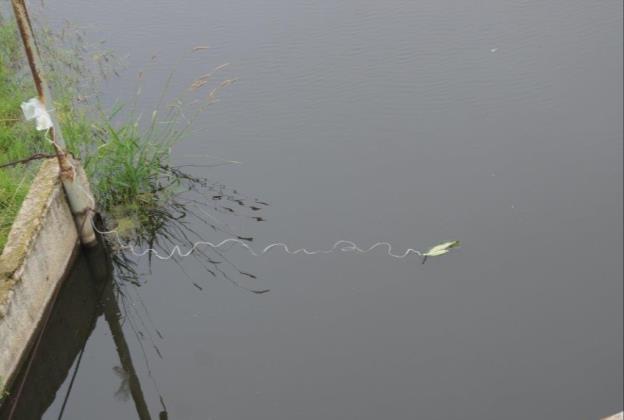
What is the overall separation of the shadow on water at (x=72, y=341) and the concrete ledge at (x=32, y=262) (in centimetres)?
11

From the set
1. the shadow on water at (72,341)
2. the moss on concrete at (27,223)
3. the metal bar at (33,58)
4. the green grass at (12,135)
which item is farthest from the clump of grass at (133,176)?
the metal bar at (33,58)

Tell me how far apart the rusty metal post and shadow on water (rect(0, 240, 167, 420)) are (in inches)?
8.5

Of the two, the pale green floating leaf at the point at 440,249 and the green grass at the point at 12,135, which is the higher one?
the green grass at the point at 12,135

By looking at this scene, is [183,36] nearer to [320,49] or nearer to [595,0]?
[320,49]

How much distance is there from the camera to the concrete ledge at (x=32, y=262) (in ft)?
11.0

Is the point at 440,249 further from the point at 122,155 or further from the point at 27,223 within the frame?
the point at 27,223

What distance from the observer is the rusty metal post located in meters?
3.50

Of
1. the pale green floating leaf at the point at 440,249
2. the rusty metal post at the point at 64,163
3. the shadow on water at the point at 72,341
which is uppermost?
the rusty metal post at the point at 64,163

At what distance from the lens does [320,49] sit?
6.01 meters

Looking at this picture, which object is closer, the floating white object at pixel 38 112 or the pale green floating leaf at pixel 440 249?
the floating white object at pixel 38 112

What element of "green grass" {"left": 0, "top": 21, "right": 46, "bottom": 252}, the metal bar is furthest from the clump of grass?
the metal bar

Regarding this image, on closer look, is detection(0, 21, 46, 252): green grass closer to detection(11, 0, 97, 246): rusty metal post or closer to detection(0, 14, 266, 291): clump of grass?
detection(0, 14, 266, 291): clump of grass

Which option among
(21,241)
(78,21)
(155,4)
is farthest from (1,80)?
(21,241)

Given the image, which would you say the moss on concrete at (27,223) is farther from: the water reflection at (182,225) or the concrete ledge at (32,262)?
the water reflection at (182,225)
